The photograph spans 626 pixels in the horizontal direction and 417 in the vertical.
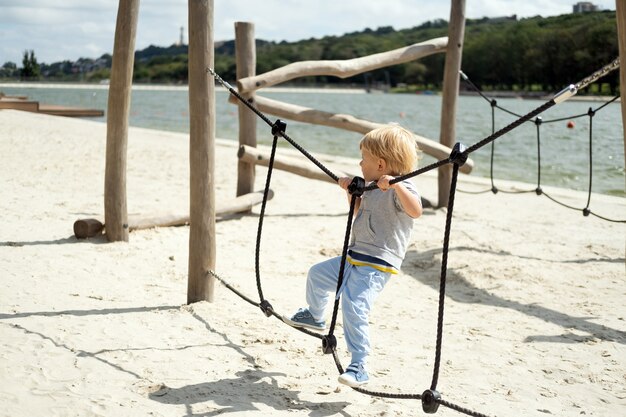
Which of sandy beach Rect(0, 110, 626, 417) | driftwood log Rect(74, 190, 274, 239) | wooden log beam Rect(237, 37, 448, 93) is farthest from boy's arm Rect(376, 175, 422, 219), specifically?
wooden log beam Rect(237, 37, 448, 93)

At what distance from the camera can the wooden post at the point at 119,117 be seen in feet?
19.3

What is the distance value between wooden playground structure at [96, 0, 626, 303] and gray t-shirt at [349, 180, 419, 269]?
121cm

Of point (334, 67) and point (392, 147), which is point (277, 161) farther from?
point (392, 147)

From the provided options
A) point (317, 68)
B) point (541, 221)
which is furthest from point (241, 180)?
point (541, 221)

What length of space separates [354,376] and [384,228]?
2.17ft

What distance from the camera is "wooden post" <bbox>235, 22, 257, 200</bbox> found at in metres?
7.88

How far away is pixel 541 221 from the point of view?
8.30m

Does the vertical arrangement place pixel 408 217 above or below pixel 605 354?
above

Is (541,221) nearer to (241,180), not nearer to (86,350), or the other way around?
(241,180)

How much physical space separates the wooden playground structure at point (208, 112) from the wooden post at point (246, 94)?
0.4 inches

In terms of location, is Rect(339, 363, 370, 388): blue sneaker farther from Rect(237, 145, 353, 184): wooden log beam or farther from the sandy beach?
Rect(237, 145, 353, 184): wooden log beam

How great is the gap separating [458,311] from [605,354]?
1.04 meters

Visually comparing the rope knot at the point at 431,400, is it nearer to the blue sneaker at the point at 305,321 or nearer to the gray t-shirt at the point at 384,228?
the gray t-shirt at the point at 384,228

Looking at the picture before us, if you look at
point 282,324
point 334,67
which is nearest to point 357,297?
point 282,324
